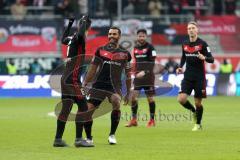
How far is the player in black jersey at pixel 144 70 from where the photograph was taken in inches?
811

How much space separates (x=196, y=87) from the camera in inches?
754

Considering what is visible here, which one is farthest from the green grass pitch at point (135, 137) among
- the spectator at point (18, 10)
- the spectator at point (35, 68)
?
the spectator at point (18, 10)

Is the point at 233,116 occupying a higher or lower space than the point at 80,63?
lower

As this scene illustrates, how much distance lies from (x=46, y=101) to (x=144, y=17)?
9.84 m

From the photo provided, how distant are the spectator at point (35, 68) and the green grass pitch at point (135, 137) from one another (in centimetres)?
965

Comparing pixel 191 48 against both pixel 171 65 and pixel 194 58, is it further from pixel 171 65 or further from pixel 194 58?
pixel 171 65

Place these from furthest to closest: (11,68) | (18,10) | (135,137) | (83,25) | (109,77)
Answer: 1. (18,10)
2. (11,68)
3. (135,137)
4. (109,77)
5. (83,25)

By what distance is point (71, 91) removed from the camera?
48.8 feet

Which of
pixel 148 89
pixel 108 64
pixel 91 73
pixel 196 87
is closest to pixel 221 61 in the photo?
pixel 148 89

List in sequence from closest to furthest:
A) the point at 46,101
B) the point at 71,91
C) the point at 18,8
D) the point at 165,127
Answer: the point at 71,91, the point at 165,127, the point at 46,101, the point at 18,8

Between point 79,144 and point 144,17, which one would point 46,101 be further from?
point 79,144

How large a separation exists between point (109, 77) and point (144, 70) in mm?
5284

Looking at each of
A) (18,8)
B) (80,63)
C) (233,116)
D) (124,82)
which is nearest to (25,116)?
(233,116)

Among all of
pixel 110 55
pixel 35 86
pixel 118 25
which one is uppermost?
pixel 110 55
